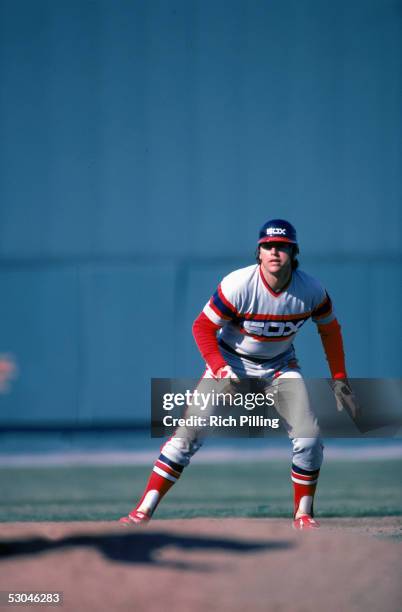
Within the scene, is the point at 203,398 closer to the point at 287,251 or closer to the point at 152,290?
the point at 287,251

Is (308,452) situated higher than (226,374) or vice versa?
(226,374)

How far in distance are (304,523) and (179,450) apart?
2.53ft

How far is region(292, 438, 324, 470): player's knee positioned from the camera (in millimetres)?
3949

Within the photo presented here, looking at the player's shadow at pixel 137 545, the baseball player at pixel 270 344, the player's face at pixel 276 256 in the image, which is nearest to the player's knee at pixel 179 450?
the baseball player at pixel 270 344

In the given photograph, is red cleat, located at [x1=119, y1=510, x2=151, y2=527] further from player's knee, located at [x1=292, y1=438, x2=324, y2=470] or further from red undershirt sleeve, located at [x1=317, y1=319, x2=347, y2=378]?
red undershirt sleeve, located at [x1=317, y1=319, x2=347, y2=378]

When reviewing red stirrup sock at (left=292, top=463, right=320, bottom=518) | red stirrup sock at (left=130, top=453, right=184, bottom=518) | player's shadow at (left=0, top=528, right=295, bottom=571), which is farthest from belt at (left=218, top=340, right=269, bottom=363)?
player's shadow at (left=0, top=528, right=295, bottom=571)

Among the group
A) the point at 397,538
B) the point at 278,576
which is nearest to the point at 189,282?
the point at 397,538

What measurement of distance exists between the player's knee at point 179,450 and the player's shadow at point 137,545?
1.66 feet

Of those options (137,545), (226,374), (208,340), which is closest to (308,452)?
(226,374)

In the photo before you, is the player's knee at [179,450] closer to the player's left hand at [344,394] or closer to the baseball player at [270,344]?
the baseball player at [270,344]

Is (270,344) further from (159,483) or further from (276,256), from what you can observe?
(159,483)

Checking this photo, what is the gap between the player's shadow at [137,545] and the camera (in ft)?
10.3

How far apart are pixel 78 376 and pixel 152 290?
3.19 ft

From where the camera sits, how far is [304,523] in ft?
13.0
